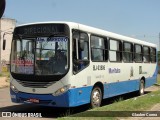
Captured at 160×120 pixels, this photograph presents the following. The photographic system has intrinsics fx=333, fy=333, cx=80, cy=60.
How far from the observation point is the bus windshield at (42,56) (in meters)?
9.84

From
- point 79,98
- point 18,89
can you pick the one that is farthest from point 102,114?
point 18,89

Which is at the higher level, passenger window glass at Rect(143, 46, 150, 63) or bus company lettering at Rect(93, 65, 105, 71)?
passenger window glass at Rect(143, 46, 150, 63)

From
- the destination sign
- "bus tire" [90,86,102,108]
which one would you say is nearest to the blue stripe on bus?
"bus tire" [90,86,102,108]

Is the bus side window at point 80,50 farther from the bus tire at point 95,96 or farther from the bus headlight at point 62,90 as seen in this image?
the bus tire at point 95,96

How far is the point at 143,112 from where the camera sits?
991cm

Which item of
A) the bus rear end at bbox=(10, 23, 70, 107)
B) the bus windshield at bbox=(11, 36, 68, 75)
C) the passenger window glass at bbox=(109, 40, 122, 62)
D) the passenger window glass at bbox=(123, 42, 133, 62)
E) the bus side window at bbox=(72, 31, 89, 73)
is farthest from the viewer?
the passenger window glass at bbox=(123, 42, 133, 62)

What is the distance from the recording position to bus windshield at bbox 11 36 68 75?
9844mm

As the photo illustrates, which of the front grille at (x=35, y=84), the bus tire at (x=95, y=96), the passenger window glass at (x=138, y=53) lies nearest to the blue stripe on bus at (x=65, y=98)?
the front grille at (x=35, y=84)

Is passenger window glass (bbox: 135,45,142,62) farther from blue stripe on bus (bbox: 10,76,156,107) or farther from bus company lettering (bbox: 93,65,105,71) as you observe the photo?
blue stripe on bus (bbox: 10,76,156,107)

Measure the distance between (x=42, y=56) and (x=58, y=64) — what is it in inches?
24.3

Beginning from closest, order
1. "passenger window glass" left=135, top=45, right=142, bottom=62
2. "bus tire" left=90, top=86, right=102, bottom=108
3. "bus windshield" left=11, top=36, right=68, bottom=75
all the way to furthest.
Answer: "bus windshield" left=11, top=36, right=68, bottom=75 → "bus tire" left=90, top=86, right=102, bottom=108 → "passenger window glass" left=135, top=45, right=142, bottom=62

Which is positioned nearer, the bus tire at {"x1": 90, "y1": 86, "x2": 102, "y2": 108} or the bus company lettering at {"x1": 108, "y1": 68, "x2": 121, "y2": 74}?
the bus tire at {"x1": 90, "y1": 86, "x2": 102, "y2": 108}

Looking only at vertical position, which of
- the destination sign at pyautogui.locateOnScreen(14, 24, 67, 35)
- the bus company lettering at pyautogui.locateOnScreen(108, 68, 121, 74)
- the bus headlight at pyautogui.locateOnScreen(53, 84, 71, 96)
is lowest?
the bus headlight at pyautogui.locateOnScreen(53, 84, 71, 96)

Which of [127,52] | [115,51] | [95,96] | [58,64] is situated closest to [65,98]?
[58,64]
